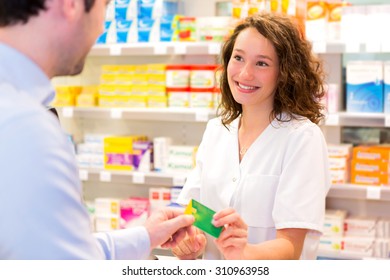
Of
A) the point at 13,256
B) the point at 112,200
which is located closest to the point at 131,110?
the point at 112,200

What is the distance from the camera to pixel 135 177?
4.54 m

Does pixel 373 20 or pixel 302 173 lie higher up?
pixel 373 20

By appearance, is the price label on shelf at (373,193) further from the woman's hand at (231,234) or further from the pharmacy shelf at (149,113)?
the woman's hand at (231,234)

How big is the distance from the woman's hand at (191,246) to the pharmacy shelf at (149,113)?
213 centimetres

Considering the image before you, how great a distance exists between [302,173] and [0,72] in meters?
1.31

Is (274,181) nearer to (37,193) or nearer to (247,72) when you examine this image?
(247,72)

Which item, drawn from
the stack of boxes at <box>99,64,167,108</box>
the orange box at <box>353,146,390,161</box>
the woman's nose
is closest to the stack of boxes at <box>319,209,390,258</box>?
the orange box at <box>353,146,390,161</box>

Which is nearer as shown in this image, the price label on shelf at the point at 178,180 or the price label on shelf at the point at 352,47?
the price label on shelf at the point at 352,47

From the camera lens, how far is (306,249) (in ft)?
7.32

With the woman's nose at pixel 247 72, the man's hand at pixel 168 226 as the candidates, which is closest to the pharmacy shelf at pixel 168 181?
the woman's nose at pixel 247 72

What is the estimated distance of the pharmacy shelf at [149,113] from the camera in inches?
170

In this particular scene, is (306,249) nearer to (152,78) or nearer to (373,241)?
(373,241)
